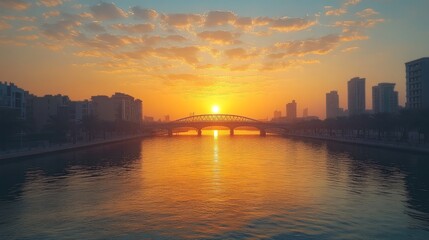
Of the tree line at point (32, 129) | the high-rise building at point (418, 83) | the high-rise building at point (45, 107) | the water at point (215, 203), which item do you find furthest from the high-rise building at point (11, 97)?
the high-rise building at point (418, 83)

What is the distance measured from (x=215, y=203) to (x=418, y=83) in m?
129

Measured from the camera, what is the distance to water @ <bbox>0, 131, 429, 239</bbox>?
20.4 m

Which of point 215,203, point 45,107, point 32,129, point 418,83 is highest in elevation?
point 418,83

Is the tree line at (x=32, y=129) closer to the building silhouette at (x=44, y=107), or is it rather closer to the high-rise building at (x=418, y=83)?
the building silhouette at (x=44, y=107)

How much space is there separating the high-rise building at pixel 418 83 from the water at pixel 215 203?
94776 mm

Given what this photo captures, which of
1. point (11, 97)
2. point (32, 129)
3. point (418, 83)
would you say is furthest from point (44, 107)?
point (418, 83)

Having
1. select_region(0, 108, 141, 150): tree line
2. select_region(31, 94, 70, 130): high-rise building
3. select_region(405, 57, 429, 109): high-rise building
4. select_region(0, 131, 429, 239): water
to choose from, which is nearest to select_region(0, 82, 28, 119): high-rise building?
select_region(0, 108, 141, 150): tree line

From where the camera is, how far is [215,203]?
2753 centimetres

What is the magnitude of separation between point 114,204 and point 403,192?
82.8 ft

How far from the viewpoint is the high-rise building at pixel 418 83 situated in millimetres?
127062

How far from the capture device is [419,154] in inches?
2511

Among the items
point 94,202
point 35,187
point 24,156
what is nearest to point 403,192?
point 94,202

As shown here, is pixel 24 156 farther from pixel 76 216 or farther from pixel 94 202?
pixel 76 216

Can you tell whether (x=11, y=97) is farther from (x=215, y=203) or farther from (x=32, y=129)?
(x=215, y=203)
